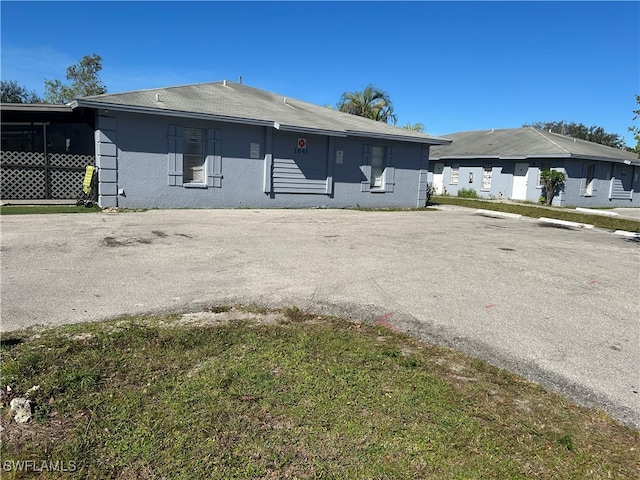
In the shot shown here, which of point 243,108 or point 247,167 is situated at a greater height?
point 243,108

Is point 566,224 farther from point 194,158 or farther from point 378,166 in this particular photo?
point 194,158

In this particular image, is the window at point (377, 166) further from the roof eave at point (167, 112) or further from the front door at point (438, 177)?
the front door at point (438, 177)

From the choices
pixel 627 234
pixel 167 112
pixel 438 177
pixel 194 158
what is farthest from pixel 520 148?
pixel 167 112

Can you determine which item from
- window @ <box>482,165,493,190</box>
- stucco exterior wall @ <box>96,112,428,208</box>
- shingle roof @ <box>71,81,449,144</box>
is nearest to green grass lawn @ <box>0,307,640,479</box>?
stucco exterior wall @ <box>96,112,428,208</box>

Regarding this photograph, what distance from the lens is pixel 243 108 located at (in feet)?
53.4

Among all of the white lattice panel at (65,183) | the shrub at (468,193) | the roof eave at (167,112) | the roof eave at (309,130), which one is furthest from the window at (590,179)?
the white lattice panel at (65,183)

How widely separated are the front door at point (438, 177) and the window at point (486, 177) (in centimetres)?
345

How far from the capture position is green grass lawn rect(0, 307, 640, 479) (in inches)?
95.0

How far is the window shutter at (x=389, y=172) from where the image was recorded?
19.0 meters

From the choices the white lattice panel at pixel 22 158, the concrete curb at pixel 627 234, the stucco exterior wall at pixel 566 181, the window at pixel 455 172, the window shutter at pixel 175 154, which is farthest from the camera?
the window at pixel 455 172

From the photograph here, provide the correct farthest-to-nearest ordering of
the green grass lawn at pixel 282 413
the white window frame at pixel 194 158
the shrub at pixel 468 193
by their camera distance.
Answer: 1. the shrub at pixel 468 193
2. the white window frame at pixel 194 158
3. the green grass lawn at pixel 282 413

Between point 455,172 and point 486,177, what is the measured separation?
2.57m

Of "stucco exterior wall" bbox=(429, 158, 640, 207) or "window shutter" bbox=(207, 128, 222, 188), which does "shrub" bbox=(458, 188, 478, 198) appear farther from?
"window shutter" bbox=(207, 128, 222, 188)

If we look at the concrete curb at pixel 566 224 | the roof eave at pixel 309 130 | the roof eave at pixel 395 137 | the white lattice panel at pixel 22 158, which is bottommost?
the concrete curb at pixel 566 224
